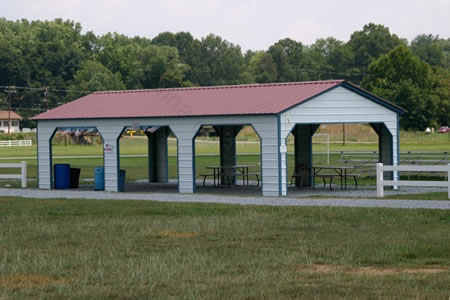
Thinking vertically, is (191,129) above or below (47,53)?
below

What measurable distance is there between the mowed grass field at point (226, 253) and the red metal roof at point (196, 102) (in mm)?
6603

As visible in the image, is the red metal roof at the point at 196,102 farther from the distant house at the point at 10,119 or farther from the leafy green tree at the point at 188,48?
the leafy green tree at the point at 188,48

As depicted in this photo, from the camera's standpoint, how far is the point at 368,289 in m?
10.6

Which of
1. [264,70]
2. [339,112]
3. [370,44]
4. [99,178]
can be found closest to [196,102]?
[99,178]

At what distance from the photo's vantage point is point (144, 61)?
12569 centimetres

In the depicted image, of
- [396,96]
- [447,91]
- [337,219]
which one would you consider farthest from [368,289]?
[447,91]

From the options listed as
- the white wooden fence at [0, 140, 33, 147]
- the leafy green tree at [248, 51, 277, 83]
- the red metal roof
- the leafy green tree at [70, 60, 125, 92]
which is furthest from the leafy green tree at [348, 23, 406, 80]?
the red metal roof

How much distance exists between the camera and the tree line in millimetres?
122438

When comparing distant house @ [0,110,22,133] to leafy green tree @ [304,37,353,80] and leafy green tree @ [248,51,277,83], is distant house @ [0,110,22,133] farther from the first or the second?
leafy green tree @ [304,37,353,80]

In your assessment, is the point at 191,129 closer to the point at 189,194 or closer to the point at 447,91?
the point at 189,194

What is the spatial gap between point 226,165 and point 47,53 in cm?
10363

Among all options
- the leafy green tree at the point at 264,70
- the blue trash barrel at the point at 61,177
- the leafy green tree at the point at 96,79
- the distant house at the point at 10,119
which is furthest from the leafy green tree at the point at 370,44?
the blue trash barrel at the point at 61,177

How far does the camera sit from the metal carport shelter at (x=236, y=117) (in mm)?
25703

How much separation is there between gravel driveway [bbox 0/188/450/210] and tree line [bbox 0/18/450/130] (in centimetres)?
8012
